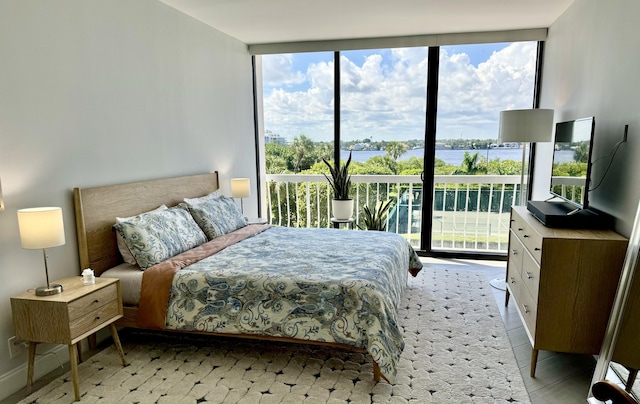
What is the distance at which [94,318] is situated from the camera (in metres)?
2.32

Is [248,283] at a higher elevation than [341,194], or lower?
lower

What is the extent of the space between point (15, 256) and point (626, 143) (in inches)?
144

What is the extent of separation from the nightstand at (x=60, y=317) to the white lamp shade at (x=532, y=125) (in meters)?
3.58

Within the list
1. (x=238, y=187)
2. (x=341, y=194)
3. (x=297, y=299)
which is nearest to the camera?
(x=297, y=299)

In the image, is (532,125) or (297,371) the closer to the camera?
(297,371)

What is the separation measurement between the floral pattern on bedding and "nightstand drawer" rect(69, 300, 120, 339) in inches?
13.1

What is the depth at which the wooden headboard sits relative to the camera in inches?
107

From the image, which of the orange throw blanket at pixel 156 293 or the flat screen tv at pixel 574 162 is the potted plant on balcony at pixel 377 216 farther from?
the orange throw blanket at pixel 156 293

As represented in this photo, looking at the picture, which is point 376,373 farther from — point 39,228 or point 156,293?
point 39,228

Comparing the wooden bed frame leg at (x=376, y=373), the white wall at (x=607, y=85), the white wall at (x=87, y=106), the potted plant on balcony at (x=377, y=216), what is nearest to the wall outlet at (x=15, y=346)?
the white wall at (x=87, y=106)

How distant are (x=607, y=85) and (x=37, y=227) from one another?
360 cm

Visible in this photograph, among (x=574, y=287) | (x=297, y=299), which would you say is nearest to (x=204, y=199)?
(x=297, y=299)

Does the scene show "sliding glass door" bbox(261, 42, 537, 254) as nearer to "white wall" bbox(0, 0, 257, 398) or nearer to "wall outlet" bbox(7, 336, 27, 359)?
"white wall" bbox(0, 0, 257, 398)

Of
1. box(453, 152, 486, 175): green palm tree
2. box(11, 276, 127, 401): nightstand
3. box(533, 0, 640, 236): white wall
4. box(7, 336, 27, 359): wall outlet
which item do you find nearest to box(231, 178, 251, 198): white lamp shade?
box(11, 276, 127, 401): nightstand
